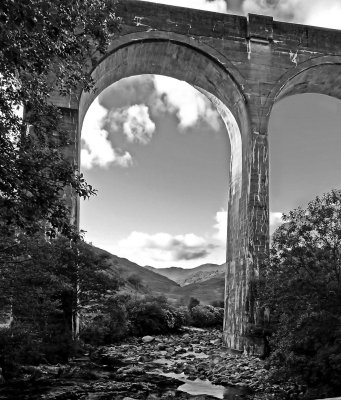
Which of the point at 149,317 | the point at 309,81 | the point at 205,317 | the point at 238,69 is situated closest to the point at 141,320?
the point at 149,317

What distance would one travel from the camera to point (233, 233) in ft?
64.3

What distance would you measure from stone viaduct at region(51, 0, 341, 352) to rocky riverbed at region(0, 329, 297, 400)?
2.33m

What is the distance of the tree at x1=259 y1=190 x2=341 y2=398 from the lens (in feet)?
31.3

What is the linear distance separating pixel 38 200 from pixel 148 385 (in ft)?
30.2

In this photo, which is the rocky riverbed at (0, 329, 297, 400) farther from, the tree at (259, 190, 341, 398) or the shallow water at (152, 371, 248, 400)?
the tree at (259, 190, 341, 398)

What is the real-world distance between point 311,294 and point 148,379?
22.6ft

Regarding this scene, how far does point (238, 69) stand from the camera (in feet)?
63.3

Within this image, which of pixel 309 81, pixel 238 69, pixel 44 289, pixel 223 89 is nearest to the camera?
pixel 44 289

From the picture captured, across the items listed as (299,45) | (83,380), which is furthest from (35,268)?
(299,45)

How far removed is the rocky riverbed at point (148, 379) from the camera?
11586 millimetres

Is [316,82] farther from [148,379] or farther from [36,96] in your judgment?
[36,96]

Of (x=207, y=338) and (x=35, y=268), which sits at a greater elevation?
(x=35, y=268)

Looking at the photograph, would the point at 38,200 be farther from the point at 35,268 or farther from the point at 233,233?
the point at 233,233

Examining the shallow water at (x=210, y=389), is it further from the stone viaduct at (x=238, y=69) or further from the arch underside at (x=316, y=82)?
the arch underside at (x=316, y=82)
